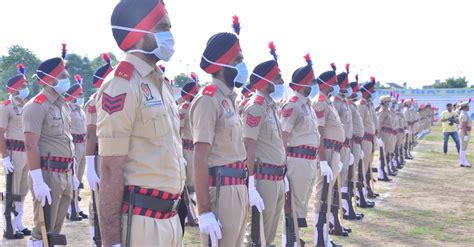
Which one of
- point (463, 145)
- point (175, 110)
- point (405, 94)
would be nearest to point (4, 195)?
point (175, 110)

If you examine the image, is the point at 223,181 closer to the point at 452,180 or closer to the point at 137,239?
the point at 137,239

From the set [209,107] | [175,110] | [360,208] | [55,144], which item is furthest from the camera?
[360,208]

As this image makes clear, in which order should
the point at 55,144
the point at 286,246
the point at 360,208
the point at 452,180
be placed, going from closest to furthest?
the point at 55,144 → the point at 286,246 → the point at 360,208 → the point at 452,180

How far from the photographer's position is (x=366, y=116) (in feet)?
38.8

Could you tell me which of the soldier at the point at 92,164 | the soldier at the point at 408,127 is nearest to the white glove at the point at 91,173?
the soldier at the point at 92,164

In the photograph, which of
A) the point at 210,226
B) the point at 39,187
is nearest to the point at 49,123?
the point at 39,187

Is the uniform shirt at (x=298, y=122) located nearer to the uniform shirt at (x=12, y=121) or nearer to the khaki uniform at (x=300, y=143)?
the khaki uniform at (x=300, y=143)

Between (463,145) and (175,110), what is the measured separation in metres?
17.6

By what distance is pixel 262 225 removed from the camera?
5285 millimetres

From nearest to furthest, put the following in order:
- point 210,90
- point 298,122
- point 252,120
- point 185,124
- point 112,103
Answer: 1. point 112,103
2. point 210,90
3. point 252,120
4. point 298,122
5. point 185,124

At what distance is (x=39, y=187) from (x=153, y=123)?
3.16m

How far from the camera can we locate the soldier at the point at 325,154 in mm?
7285

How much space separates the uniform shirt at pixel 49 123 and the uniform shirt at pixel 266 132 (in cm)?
219

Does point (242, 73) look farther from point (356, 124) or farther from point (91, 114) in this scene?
point (356, 124)
